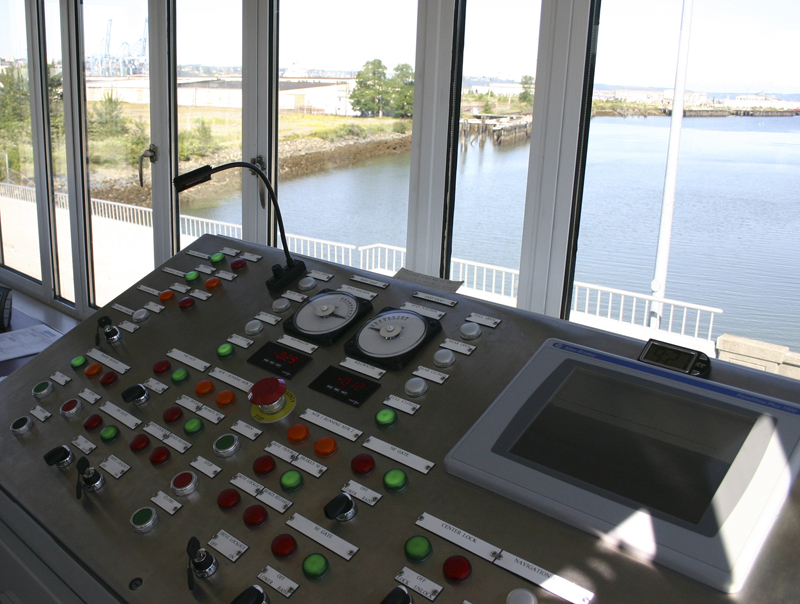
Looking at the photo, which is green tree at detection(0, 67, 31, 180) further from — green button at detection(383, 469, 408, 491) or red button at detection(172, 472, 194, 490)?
green button at detection(383, 469, 408, 491)

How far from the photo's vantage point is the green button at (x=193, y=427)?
35.2 inches

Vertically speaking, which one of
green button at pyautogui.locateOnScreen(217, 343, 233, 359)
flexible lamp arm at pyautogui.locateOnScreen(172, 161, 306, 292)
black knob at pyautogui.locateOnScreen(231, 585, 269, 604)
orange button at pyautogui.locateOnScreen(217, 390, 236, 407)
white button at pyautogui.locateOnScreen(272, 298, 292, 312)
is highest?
flexible lamp arm at pyautogui.locateOnScreen(172, 161, 306, 292)

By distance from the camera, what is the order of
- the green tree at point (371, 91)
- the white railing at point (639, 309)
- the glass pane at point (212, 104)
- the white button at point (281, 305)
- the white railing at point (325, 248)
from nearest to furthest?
the white button at point (281, 305), the white railing at point (639, 309), the green tree at point (371, 91), the white railing at point (325, 248), the glass pane at point (212, 104)

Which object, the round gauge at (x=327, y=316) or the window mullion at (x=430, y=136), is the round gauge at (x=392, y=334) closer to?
the round gauge at (x=327, y=316)

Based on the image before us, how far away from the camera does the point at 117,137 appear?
2.83m

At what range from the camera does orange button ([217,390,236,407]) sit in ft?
3.05

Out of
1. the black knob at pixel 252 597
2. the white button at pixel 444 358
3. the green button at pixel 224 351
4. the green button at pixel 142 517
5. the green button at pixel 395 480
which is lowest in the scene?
the green button at pixel 142 517

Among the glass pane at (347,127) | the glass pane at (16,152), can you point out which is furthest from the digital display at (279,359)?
the glass pane at (16,152)

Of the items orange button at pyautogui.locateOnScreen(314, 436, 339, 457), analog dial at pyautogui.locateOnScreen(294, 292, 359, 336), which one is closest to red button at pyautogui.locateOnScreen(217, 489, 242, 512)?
orange button at pyautogui.locateOnScreen(314, 436, 339, 457)

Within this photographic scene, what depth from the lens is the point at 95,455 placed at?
35.9 inches

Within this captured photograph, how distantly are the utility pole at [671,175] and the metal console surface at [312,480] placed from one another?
0.70 meters

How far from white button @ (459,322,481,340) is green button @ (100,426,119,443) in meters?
0.57

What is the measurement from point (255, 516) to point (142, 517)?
0.53 ft

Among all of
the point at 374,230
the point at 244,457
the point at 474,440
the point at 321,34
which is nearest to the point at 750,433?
the point at 474,440
